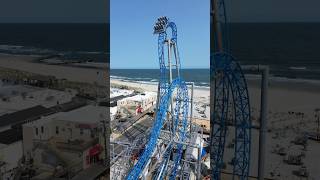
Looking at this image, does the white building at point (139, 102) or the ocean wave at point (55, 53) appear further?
→ the white building at point (139, 102)

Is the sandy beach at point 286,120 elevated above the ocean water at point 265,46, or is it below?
below

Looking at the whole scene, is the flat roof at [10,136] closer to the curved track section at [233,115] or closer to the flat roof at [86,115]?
the flat roof at [86,115]

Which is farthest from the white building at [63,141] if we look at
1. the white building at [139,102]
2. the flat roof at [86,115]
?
the white building at [139,102]

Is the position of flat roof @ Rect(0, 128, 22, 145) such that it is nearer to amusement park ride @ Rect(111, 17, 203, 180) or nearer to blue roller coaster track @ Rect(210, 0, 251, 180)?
amusement park ride @ Rect(111, 17, 203, 180)

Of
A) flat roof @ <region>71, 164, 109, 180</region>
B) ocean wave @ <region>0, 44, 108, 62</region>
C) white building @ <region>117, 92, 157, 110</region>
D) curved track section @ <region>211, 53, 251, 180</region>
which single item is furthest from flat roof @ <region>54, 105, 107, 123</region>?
white building @ <region>117, 92, 157, 110</region>

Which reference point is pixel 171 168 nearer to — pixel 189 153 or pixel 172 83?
pixel 189 153

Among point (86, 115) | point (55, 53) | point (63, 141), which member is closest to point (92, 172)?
point (63, 141)

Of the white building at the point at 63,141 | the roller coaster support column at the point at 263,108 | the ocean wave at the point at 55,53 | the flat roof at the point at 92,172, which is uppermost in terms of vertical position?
the ocean wave at the point at 55,53
